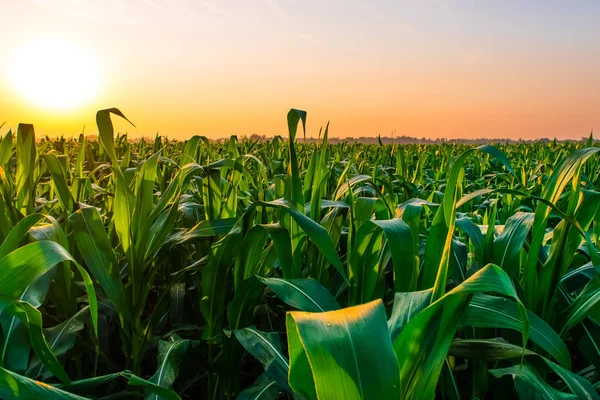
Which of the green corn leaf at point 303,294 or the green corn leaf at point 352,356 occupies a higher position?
the green corn leaf at point 352,356

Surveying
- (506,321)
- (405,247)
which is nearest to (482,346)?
(506,321)

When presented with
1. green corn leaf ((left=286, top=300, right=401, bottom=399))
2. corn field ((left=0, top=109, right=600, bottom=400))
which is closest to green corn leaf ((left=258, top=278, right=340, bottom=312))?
corn field ((left=0, top=109, right=600, bottom=400))

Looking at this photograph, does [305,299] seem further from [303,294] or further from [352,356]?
[352,356]

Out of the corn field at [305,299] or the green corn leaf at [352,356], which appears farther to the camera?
the corn field at [305,299]

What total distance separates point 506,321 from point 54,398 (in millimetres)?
812

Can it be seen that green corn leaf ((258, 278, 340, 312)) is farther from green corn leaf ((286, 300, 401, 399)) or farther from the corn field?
green corn leaf ((286, 300, 401, 399))

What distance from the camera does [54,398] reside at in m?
0.70

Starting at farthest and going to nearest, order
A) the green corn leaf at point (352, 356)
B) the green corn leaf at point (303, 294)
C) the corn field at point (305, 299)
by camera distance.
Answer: the green corn leaf at point (303, 294) < the corn field at point (305, 299) < the green corn leaf at point (352, 356)

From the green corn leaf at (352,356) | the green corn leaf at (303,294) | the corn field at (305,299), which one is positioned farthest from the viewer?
the green corn leaf at (303,294)

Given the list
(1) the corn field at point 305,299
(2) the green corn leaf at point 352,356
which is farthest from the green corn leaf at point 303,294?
(2) the green corn leaf at point 352,356

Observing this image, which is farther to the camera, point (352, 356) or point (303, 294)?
point (303, 294)

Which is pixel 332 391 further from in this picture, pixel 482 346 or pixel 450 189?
pixel 450 189

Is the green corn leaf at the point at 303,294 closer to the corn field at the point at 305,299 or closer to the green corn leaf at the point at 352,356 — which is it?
the corn field at the point at 305,299

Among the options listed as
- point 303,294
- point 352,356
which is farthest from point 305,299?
point 352,356
